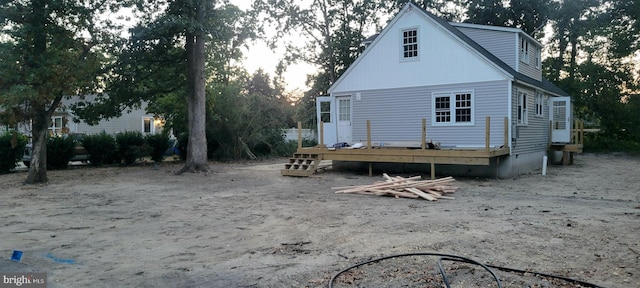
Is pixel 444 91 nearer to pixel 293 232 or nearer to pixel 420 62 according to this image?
pixel 420 62

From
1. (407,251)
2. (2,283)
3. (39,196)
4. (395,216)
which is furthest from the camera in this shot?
(39,196)

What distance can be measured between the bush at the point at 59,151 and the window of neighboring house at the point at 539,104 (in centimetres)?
1859

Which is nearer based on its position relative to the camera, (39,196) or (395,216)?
(395,216)

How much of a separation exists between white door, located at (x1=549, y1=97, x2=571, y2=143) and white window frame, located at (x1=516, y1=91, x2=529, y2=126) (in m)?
3.13

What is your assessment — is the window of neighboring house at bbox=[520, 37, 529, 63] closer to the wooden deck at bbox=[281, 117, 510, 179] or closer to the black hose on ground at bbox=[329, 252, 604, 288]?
the wooden deck at bbox=[281, 117, 510, 179]

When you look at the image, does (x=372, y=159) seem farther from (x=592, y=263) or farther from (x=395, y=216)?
(x=592, y=263)

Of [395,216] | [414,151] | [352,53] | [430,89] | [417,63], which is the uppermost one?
[352,53]

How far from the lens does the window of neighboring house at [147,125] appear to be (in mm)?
32719

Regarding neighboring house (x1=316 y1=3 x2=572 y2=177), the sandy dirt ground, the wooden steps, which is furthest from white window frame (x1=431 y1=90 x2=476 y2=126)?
the wooden steps

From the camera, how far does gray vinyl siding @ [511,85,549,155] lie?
46.7ft

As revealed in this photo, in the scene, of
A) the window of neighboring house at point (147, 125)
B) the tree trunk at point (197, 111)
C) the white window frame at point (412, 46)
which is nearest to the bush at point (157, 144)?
the tree trunk at point (197, 111)

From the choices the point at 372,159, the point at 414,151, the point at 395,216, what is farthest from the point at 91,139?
the point at 395,216

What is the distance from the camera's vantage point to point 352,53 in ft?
95.8

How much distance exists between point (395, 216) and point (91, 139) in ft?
52.3
